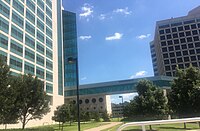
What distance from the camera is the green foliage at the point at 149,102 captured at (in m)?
27.5

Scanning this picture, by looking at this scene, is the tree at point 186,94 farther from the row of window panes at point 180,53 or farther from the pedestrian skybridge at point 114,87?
the row of window panes at point 180,53

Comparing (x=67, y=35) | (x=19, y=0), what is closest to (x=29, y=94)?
(x=19, y=0)

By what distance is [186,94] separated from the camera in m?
24.8

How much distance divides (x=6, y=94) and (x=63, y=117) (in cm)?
3114

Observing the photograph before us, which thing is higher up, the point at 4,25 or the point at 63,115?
the point at 4,25

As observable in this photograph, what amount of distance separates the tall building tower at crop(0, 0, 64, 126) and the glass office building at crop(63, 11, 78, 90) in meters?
14.4

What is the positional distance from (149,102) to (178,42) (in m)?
92.7

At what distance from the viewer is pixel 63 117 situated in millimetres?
51906

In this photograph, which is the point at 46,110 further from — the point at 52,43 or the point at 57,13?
the point at 57,13

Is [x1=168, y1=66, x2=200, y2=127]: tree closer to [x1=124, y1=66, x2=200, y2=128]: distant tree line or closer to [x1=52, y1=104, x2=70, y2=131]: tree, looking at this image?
[x1=124, y1=66, x2=200, y2=128]: distant tree line

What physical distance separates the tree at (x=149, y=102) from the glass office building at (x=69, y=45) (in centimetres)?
7440

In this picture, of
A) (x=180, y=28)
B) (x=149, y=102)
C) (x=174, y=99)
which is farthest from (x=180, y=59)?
(x=174, y=99)

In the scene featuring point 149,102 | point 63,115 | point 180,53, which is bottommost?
point 63,115

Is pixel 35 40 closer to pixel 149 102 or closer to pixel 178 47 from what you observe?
pixel 149 102
